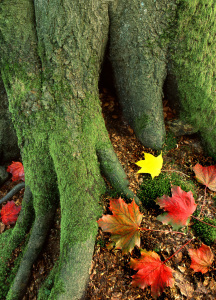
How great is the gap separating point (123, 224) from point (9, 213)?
5.09 feet

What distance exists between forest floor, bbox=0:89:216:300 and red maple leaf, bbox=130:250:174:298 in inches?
4.7

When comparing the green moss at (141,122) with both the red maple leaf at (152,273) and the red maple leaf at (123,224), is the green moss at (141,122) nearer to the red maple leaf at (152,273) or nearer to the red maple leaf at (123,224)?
the red maple leaf at (123,224)

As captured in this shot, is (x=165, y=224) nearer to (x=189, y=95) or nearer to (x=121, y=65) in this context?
(x=189, y=95)

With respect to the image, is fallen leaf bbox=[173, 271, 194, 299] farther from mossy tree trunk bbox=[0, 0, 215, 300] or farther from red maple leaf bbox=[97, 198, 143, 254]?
mossy tree trunk bbox=[0, 0, 215, 300]

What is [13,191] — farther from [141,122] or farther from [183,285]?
[183,285]

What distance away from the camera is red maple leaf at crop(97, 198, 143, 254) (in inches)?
65.4

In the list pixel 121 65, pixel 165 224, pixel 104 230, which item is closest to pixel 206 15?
pixel 121 65

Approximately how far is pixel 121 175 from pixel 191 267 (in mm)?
901

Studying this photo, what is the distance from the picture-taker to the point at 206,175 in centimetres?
216

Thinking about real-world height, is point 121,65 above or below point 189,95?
above

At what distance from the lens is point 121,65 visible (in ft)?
7.33

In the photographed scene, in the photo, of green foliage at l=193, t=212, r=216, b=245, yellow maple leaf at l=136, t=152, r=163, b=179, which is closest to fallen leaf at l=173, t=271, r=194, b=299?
green foliage at l=193, t=212, r=216, b=245

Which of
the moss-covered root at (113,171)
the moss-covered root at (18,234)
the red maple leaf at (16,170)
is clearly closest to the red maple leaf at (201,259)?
the moss-covered root at (113,171)

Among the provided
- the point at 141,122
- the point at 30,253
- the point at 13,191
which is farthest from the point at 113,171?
the point at 13,191
